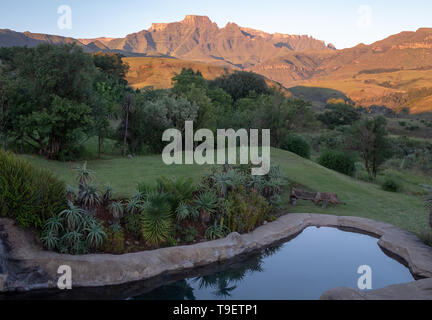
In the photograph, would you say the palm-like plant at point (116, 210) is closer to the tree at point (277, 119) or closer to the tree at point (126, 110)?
the tree at point (126, 110)

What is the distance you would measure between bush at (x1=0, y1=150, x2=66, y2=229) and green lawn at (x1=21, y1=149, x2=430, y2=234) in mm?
2326

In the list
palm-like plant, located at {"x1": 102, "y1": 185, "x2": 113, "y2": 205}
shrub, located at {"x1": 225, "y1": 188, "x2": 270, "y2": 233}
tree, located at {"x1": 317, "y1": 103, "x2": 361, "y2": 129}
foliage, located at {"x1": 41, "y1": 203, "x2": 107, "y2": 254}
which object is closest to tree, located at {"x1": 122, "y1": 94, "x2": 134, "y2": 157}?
shrub, located at {"x1": 225, "y1": 188, "x2": 270, "y2": 233}

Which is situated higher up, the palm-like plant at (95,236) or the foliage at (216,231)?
the palm-like plant at (95,236)

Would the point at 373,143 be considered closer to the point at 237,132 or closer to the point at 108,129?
the point at 237,132

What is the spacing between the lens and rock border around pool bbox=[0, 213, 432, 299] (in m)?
7.45

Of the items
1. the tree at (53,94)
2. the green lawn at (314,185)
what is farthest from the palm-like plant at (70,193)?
the tree at (53,94)

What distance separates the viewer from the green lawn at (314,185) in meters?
12.9

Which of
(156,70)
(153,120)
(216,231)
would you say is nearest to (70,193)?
(216,231)

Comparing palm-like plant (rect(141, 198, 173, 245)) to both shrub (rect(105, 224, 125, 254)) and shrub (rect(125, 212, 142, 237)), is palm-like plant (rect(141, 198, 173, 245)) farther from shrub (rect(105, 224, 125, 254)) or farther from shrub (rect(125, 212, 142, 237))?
shrub (rect(105, 224, 125, 254))

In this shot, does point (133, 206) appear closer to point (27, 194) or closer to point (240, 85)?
point (27, 194)

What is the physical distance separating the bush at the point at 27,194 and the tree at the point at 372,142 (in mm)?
22722

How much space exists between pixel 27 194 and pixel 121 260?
9.26 feet
